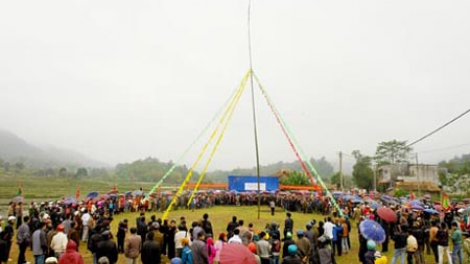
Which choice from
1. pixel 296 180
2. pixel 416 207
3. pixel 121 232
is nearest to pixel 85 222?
pixel 121 232

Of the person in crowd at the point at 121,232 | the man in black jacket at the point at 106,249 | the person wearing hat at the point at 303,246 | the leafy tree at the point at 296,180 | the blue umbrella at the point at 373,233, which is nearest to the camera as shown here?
the man in black jacket at the point at 106,249

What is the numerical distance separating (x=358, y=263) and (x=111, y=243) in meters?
7.69

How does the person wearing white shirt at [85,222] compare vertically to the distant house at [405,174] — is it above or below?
below

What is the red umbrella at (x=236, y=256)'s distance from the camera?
6730mm

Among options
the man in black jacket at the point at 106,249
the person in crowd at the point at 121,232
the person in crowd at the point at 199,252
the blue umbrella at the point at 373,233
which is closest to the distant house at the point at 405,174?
the blue umbrella at the point at 373,233

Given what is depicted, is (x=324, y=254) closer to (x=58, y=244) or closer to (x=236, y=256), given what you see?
(x=236, y=256)

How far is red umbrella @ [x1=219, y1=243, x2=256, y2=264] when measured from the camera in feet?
22.1

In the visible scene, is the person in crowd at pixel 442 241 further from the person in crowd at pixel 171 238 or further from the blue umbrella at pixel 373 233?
the person in crowd at pixel 171 238

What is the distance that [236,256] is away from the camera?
22.2 feet

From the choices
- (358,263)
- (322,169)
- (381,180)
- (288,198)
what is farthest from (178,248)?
(322,169)

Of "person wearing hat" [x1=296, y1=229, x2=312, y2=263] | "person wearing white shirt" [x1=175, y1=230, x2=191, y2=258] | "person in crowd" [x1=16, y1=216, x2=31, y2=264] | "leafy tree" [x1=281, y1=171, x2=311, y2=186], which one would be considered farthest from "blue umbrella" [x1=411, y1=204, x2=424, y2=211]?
"leafy tree" [x1=281, y1=171, x2=311, y2=186]

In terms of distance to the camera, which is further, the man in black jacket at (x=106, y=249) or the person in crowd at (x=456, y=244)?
the person in crowd at (x=456, y=244)

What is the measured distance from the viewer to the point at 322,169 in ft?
629

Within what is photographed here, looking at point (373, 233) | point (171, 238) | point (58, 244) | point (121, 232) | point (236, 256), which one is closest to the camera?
point (236, 256)
